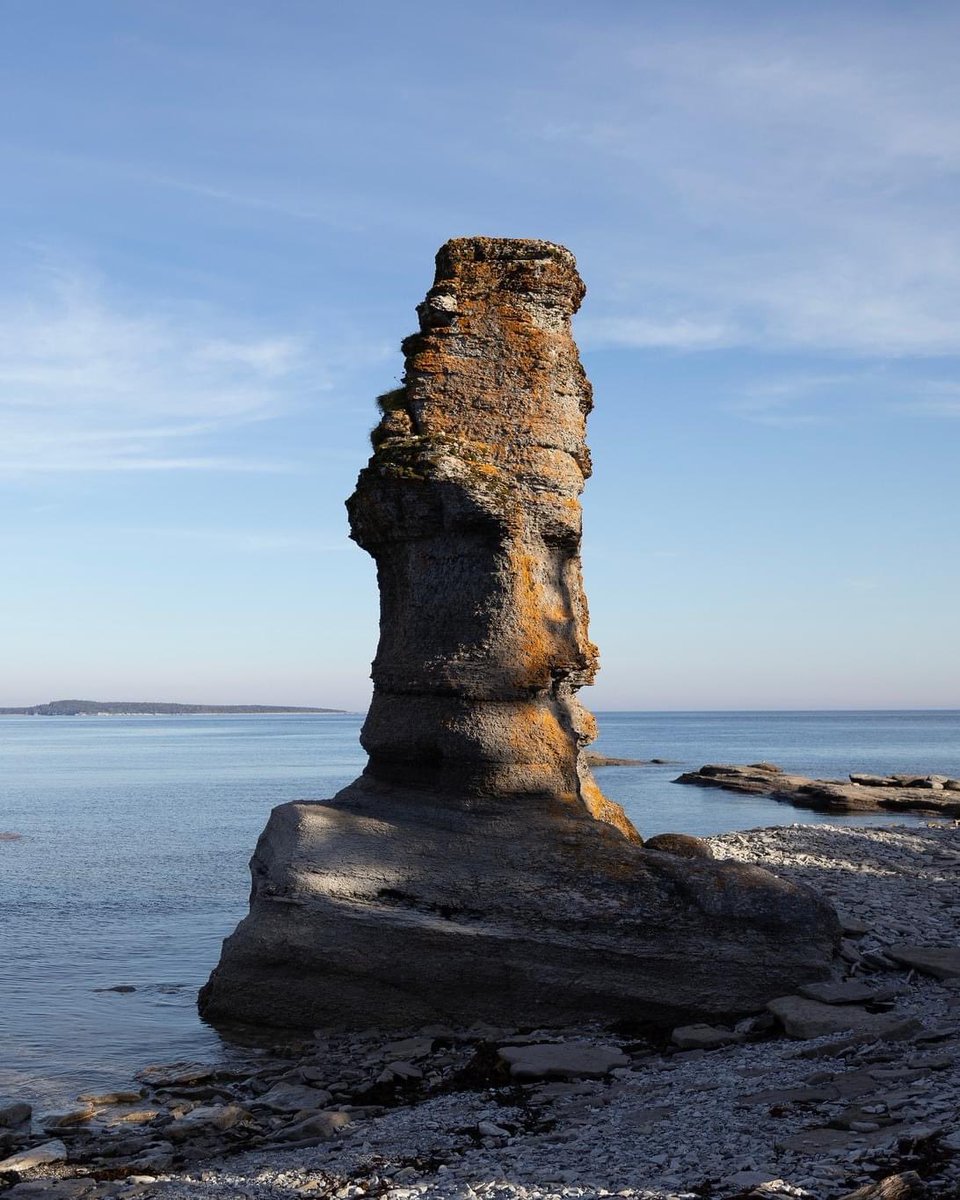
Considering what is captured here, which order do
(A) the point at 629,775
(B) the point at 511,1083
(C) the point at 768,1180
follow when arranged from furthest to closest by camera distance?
(A) the point at 629,775, (B) the point at 511,1083, (C) the point at 768,1180

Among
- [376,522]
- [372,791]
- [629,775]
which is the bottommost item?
[629,775]

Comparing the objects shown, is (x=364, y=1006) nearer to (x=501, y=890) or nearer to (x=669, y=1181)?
(x=501, y=890)

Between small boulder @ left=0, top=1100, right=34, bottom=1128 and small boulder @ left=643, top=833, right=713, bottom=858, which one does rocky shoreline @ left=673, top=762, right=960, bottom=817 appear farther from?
small boulder @ left=0, top=1100, right=34, bottom=1128

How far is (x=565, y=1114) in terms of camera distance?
860 centimetres

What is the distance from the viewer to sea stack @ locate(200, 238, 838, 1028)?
11.5m

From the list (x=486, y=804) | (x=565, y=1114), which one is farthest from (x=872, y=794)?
(x=565, y=1114)

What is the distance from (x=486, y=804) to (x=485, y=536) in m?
2.98

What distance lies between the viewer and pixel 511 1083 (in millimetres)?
9664

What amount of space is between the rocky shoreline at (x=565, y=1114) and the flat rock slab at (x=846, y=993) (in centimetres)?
3

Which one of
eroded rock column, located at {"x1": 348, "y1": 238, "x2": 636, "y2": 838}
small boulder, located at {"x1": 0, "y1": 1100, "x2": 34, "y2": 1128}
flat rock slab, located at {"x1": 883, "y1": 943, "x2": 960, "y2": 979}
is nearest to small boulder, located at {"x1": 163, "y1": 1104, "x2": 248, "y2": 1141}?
small boulder, located at {"x1": 0, "y1": 1100, "x2": 34, "y2": 1128}

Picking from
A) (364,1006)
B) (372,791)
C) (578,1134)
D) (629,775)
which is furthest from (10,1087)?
(629,775)

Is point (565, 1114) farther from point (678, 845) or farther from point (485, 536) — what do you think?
point (485, 536)

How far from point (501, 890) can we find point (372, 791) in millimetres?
2575

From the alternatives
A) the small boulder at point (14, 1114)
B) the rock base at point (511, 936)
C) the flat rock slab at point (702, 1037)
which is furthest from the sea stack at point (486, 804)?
the small boulder at point (14, 1114)
